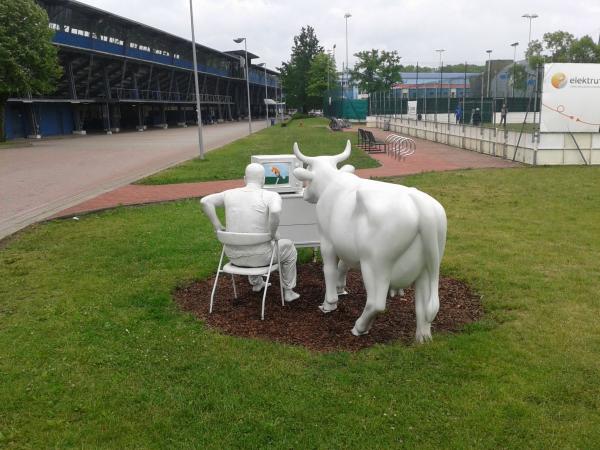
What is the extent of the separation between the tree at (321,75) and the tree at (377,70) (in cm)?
1989

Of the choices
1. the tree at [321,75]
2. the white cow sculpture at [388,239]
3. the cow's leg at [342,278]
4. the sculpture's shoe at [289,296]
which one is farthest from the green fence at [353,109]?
the white cow sculpture at [388,239]

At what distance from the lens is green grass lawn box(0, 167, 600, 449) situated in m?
3.55

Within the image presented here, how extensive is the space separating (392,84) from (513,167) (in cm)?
4680

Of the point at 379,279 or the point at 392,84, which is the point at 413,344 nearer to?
the point at 379,279

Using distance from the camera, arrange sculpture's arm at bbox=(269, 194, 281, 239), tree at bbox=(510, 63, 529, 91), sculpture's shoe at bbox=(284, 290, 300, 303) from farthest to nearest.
Answer: tree at bbox=(510, 63, 529, 91) → sculpture's shoe at bbox=(284, 290, 300, 303) → sculpture's arm at bbox=(269, 194, 281, 239)

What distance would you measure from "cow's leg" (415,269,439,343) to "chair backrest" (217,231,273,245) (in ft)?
5.02

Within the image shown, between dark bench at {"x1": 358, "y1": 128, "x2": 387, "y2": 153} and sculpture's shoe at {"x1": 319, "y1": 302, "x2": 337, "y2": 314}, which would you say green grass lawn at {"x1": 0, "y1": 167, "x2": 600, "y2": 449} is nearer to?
sculpture's shoe at {"x1": 319, "y1": 302, "x2": 337, "y2": 314}

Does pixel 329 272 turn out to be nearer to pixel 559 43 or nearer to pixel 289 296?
pixel 289 296

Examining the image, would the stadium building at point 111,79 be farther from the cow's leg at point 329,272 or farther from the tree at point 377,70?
the cow's leg at point 329,272

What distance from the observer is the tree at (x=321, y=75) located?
278 ft

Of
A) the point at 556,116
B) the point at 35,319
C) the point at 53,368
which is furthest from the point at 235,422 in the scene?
the point at 556,116

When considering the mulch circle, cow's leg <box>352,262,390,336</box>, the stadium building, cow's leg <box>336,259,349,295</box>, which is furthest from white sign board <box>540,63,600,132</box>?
the stadium building

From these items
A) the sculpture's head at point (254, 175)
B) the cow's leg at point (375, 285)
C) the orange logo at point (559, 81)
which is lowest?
the cow's leg at point (375, 285)

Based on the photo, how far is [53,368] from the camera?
14.6 feet
